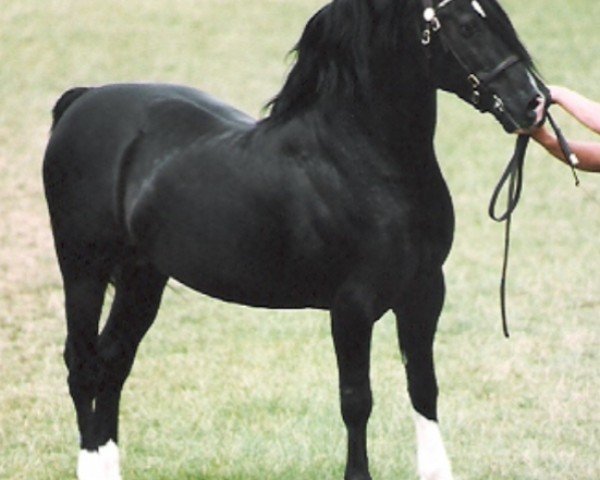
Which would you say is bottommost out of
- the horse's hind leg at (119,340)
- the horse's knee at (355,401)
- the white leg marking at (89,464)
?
the white leg marking at (89,464)

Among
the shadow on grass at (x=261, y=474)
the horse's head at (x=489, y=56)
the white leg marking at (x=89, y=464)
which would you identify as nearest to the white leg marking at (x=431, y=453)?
the shadow on grass at (x=261, y=474)

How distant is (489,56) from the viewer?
4.59m

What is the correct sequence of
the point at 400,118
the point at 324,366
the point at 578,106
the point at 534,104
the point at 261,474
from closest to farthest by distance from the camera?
the point at 534,104 < the point at 400,118 < the point at 578,106 < the point at 261,474 < the point at 324,366

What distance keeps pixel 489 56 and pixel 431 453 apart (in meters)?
1.42

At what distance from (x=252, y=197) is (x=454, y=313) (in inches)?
161

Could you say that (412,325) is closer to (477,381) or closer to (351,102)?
(351,102)

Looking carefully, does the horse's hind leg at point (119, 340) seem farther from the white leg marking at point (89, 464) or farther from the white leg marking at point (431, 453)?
the white leg marking at point (431, 453)

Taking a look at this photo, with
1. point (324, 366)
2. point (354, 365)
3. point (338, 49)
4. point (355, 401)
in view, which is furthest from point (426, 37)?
point (324, 366)

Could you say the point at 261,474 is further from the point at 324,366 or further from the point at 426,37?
the point at 426,37

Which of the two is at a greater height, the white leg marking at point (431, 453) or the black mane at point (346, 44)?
the black mane at point (346, 44)

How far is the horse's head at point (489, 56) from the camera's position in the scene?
15.0 feet

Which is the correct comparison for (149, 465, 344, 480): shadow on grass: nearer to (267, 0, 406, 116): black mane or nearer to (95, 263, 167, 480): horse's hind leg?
(95, 263, 167, 480): horse's hind leg

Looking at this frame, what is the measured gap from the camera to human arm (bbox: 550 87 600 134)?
4.96 meters

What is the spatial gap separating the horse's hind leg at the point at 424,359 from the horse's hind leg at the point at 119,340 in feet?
3.76
